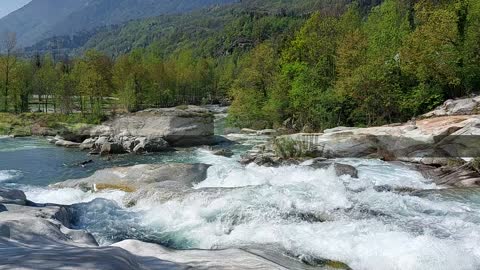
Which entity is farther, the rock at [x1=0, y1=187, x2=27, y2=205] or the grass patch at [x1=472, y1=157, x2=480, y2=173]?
the grass patch at [x1=472, y1=157, x2=480, y2=173]

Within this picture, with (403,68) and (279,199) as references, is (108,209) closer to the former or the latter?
(279,199)

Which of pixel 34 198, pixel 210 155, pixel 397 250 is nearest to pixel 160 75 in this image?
pixel 210 155

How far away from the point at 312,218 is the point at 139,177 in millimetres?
10234

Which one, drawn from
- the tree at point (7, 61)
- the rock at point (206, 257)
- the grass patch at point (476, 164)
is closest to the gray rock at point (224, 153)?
the grass patch at point (476, 164)

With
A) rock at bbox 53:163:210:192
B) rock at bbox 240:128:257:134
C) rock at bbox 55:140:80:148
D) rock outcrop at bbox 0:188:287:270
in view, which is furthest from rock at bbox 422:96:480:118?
rock at bbox 55:140:80:148

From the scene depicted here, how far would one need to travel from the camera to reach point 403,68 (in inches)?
1391

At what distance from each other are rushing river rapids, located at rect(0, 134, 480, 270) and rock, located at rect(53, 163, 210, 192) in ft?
2.36

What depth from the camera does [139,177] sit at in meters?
20.8

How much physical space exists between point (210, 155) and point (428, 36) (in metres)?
19.8

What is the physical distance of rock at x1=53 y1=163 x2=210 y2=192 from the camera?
20.2 metres

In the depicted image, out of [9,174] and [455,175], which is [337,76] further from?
[9,174]

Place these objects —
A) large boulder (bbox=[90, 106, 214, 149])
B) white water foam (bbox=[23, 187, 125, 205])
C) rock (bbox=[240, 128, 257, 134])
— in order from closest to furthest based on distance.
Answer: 1. white water foam (bbox=[23, 187, 125, 205])
2. large boulder (bbox=[90, 106, 214, 149])
3. rock (bbox=[240, 128, 257, 134])

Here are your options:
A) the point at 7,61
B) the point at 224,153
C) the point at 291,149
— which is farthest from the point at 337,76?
the point at 7,61

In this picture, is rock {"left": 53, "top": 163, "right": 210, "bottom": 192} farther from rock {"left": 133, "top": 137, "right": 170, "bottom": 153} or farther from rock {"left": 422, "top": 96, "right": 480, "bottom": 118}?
rock {"left": 422, "top": 96, "right": 480, "bottom": 118}
